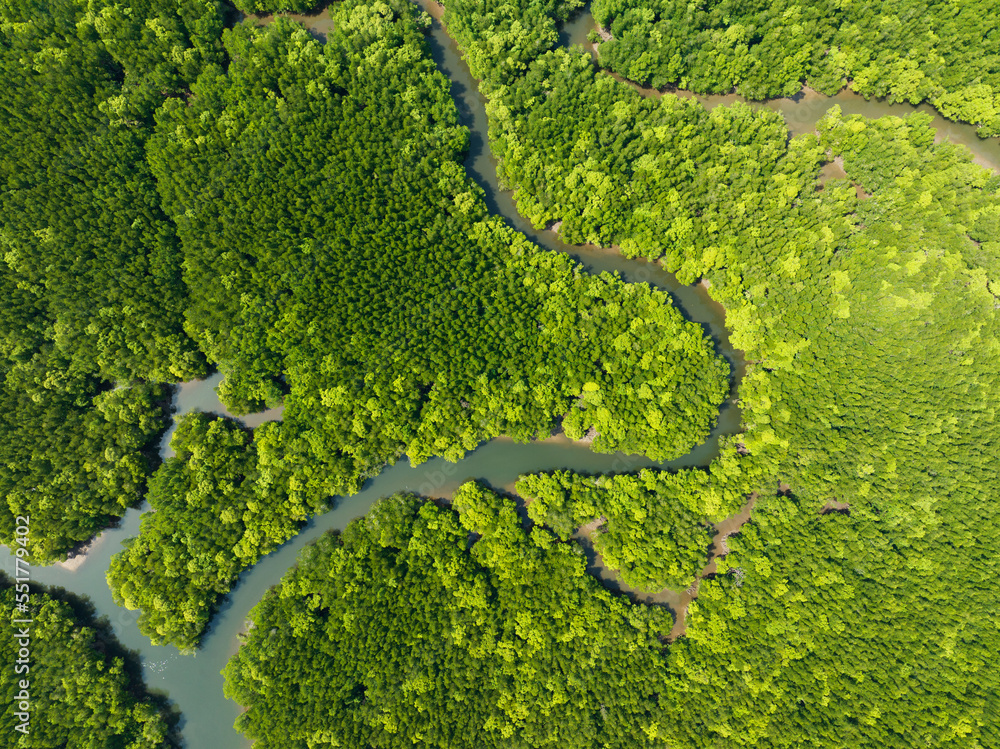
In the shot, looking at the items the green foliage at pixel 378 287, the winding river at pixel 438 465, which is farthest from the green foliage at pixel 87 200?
the winding river at pixel 438 465

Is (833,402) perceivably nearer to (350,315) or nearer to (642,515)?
(642,515)

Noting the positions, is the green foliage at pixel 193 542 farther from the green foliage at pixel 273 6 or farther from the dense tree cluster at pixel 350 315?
the green foliage at pixel 273 6

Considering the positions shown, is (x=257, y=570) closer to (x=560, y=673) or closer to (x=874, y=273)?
(x=560, y=673)

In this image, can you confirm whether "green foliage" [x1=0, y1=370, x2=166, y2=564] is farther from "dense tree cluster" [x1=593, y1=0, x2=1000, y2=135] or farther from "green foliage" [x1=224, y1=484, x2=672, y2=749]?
"dense tree cluster" [x1=593, y1=0, x2=1000, y2=135]

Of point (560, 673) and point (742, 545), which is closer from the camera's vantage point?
point (560, 673)

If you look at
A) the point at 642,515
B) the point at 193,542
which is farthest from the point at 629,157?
the point at 193,542

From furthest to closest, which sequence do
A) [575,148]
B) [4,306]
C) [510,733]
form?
[575,148]
[4,306]
[510,733]

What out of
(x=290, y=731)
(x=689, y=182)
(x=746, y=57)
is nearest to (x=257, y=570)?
(x=290, y=731)

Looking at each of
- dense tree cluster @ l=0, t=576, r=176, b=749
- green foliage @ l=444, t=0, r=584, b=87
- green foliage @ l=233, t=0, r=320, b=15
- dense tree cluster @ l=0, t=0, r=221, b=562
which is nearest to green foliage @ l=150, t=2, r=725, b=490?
A: dense tree cluster @ l=0, t=0, r=221, b=562
